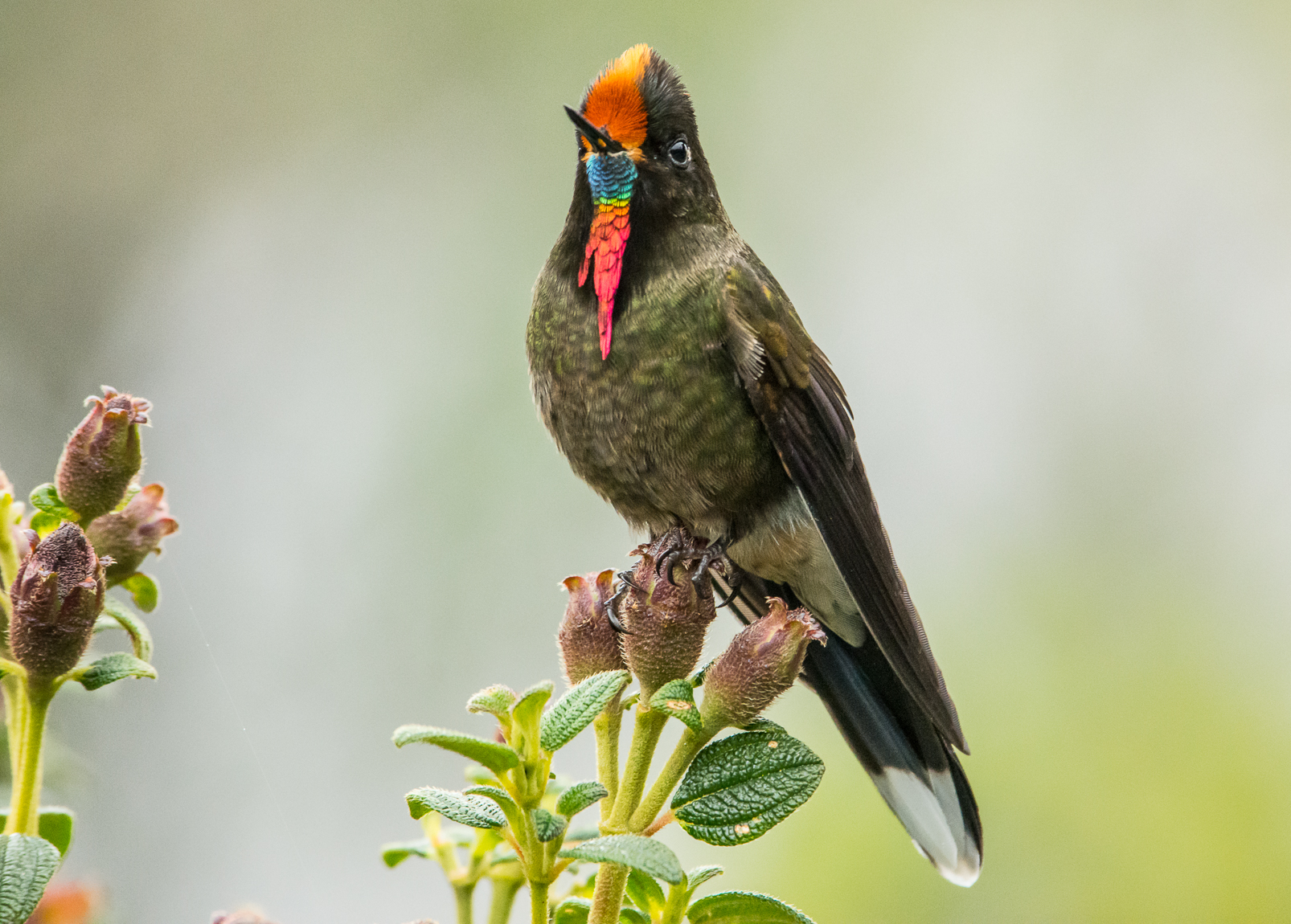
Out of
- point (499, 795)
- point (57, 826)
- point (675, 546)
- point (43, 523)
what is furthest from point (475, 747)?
point (675, 546)

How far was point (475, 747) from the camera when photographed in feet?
2.85

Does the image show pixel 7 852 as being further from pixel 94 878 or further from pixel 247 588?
pixel 247 588

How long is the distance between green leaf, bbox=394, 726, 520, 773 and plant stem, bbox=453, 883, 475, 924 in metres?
0.25

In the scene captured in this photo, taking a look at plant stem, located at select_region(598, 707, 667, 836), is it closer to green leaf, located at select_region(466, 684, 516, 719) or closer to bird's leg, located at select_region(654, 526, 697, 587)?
green leaf, located at select_region(466, 684, 516, 719)

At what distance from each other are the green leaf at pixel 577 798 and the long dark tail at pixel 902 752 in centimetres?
109

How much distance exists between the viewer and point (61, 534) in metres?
0.94

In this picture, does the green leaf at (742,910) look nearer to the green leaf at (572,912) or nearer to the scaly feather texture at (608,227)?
the green leaf at (572,912)

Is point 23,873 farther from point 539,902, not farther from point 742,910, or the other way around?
point 742,910

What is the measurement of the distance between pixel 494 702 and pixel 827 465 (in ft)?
3.68

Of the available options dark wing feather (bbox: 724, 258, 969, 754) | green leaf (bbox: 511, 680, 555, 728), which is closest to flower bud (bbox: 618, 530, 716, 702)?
green leaf (bbox: 511, 680, 555, 728)

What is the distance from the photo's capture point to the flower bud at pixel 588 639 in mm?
1137

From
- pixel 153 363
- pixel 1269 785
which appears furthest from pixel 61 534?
pixel 153 363

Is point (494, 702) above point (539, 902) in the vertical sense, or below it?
above

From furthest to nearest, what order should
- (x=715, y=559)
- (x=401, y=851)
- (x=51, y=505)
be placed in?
1. (x=715, y=559)
2. (x=401, y=851)
3. (x=51, y=505)
